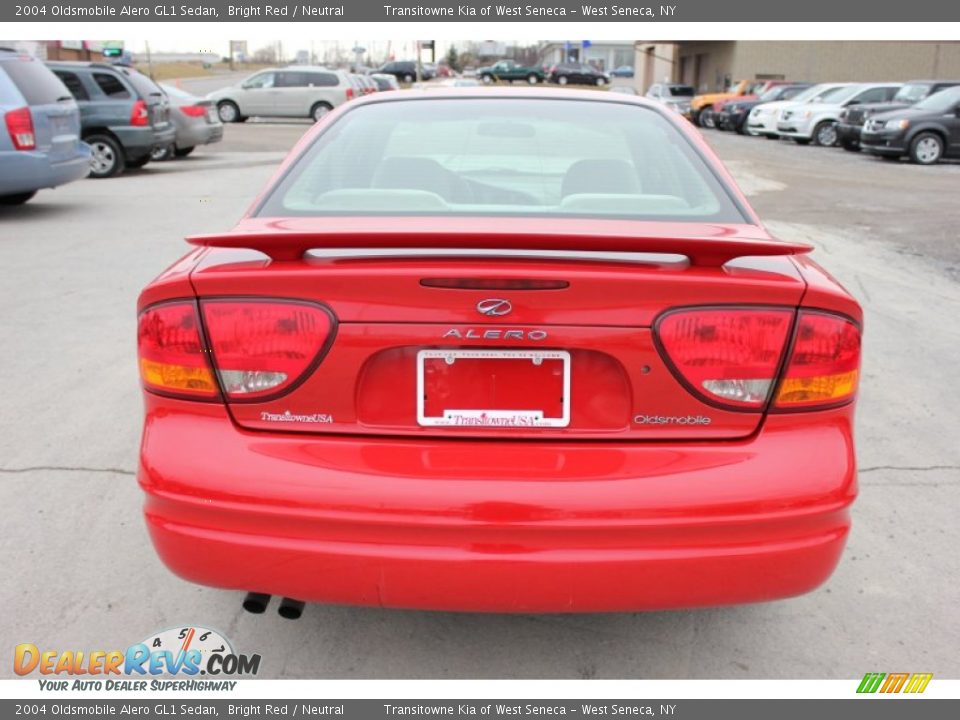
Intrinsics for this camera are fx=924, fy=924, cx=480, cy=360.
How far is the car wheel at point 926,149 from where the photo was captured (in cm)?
1931

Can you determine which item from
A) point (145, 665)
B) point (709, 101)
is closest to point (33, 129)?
point (145, 665)

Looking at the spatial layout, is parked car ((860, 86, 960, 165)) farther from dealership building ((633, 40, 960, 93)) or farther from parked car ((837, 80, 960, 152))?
dealership building ((633, 40, 960, 93))

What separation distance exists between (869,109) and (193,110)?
50.4 ft

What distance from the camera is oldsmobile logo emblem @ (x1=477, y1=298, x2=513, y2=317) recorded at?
2.15 meters

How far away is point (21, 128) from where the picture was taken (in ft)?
33.0

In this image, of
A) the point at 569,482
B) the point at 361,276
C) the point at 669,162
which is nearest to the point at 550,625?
the point at 569,482

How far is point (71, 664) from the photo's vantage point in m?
2.70

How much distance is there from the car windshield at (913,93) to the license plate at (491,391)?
79.2 feet

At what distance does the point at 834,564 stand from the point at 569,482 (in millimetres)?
737

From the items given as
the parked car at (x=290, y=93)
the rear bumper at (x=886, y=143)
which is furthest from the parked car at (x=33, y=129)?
the parked car at (x=290, y=93)

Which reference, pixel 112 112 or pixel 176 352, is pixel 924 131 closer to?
pixel 112 112

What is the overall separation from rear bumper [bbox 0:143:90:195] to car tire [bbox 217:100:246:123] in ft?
67.3

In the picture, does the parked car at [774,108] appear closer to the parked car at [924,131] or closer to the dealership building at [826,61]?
the parked car at [924,131]
